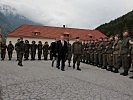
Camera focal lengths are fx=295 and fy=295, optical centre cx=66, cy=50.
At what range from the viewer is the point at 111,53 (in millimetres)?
17562

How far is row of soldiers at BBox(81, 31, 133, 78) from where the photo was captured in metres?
15.1

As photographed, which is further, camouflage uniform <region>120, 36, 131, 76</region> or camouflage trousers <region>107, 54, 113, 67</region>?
camouflage trousers <region>107, 54, 113, 67</region>

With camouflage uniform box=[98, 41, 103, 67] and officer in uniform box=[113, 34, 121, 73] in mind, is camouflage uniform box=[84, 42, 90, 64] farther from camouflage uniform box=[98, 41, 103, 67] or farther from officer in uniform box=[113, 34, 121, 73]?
officer in uniform box=[113, 34, 121, 73]

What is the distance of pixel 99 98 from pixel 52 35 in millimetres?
65891

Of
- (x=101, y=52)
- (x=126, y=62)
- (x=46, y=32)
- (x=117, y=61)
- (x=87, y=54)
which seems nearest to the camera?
(x=126, y=62)

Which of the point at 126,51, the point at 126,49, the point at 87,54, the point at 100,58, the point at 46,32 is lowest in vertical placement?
the point at 100,58

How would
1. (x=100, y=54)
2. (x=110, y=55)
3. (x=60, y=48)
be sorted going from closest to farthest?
(x=60, y=48) → (x=110, y=55) → (x=100, y=54)

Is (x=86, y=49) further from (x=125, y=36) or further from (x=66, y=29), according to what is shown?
(x=66, y=29)

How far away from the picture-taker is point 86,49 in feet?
76.9

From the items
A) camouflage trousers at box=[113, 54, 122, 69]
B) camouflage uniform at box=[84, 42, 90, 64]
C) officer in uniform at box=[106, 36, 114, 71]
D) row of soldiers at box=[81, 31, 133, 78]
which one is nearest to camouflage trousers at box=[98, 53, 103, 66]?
row of soldiers at box=[81, 31, 133, 78]

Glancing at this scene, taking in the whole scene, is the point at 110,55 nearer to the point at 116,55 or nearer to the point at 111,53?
the point at 111,53

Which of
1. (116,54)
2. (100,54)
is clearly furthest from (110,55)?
(100,54)

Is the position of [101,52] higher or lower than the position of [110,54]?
higher

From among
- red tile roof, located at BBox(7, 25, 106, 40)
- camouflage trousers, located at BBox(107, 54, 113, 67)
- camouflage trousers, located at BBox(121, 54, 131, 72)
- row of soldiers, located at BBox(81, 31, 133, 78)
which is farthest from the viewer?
red tile roof, located at BBox(7, 25, 106, 40)
